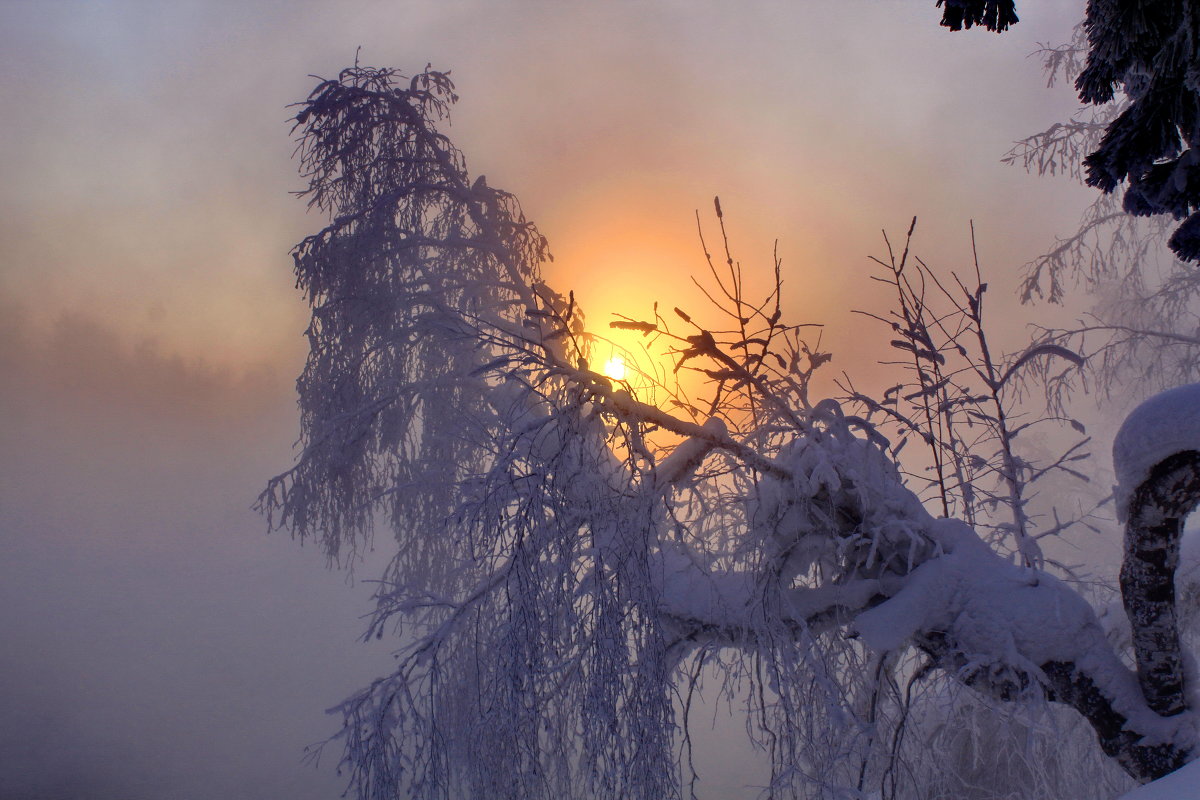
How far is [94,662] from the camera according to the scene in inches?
1265

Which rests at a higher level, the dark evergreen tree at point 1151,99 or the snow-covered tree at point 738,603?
the dark evergreen tree at point 1151,99

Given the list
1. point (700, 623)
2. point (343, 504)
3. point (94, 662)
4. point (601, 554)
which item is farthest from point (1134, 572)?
point (94, 662)

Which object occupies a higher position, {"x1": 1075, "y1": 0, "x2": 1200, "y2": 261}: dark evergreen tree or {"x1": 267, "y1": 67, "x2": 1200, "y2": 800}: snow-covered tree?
{"x1": 1075, "y1": 0, "x2": 1200, "y2": 261}: dark evergreen tree

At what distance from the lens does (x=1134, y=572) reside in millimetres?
2844

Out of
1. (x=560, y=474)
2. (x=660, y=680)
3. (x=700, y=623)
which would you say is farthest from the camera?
(x=700, y=623)

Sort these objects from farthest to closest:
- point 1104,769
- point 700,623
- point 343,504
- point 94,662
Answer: point 94,662 < point 343,504 < point 1104,769 < point 700,623

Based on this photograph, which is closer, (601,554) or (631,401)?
(601,554)

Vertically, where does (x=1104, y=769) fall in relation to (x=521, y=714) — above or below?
below

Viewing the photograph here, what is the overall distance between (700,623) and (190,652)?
38.4 meters

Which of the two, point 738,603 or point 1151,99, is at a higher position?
point 1151,99

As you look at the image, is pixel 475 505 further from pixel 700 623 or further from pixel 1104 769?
pixel 1104 769

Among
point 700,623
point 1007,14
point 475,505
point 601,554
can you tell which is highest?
point 1007,14

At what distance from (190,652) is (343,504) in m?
34.9

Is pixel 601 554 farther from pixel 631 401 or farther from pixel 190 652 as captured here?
pixel 190 652
